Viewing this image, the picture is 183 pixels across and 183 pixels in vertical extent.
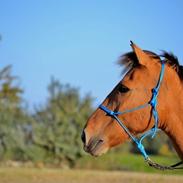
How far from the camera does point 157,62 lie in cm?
451

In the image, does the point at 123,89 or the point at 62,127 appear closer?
the point at 123,89

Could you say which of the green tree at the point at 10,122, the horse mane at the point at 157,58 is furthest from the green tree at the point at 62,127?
the horse mane at the point at 157,58

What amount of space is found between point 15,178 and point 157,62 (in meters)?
14.2

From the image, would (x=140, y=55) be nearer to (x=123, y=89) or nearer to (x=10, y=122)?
(x=123, y=89)

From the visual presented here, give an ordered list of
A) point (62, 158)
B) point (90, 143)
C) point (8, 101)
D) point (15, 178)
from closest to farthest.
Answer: point (90, 143)
point (15, 178)
point (62, 158)
point (8, 101)

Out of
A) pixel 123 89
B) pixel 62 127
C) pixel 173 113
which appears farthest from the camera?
pixel 62 127

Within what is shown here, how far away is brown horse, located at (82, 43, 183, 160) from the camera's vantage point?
4305 millimetres

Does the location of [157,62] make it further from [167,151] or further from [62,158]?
[167,151]

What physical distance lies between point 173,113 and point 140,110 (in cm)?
32

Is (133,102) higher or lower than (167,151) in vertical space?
higher

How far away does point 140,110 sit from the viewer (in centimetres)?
434

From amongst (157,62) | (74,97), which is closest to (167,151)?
(74,97)

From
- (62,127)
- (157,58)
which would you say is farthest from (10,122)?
(157,58)

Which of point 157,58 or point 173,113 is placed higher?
point 157,58
